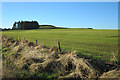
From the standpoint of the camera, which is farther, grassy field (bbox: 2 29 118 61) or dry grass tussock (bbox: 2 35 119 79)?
grassy field (bbox: 2 29 118 61)

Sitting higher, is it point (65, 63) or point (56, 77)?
point (65, 63)

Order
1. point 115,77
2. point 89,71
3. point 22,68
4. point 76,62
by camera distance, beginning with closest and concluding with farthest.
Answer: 1. point 115,77
2. point 89,71
3. point 76,62
4. point 22,68

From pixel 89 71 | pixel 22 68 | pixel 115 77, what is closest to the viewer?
pixel 115 77

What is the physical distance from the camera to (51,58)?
9195 mm

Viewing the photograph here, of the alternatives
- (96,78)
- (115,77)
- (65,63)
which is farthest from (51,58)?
(115,77)

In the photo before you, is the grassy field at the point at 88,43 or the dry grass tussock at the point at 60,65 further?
the grassy field at the point at 88,43

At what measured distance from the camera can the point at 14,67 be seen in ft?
30.2

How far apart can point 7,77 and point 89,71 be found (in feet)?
14.0

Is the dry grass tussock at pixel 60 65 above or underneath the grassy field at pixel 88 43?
underneath

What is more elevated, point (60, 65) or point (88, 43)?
point (88, 43)

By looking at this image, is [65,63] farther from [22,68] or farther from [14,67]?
[14,67]

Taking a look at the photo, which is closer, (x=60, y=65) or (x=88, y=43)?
(x=60, y=65)

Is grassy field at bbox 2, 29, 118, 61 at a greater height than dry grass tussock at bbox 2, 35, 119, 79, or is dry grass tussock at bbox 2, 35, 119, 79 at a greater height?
grassy field at bbox 2, 29, 118, 61

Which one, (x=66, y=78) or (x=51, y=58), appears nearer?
(x=66, y=78)
